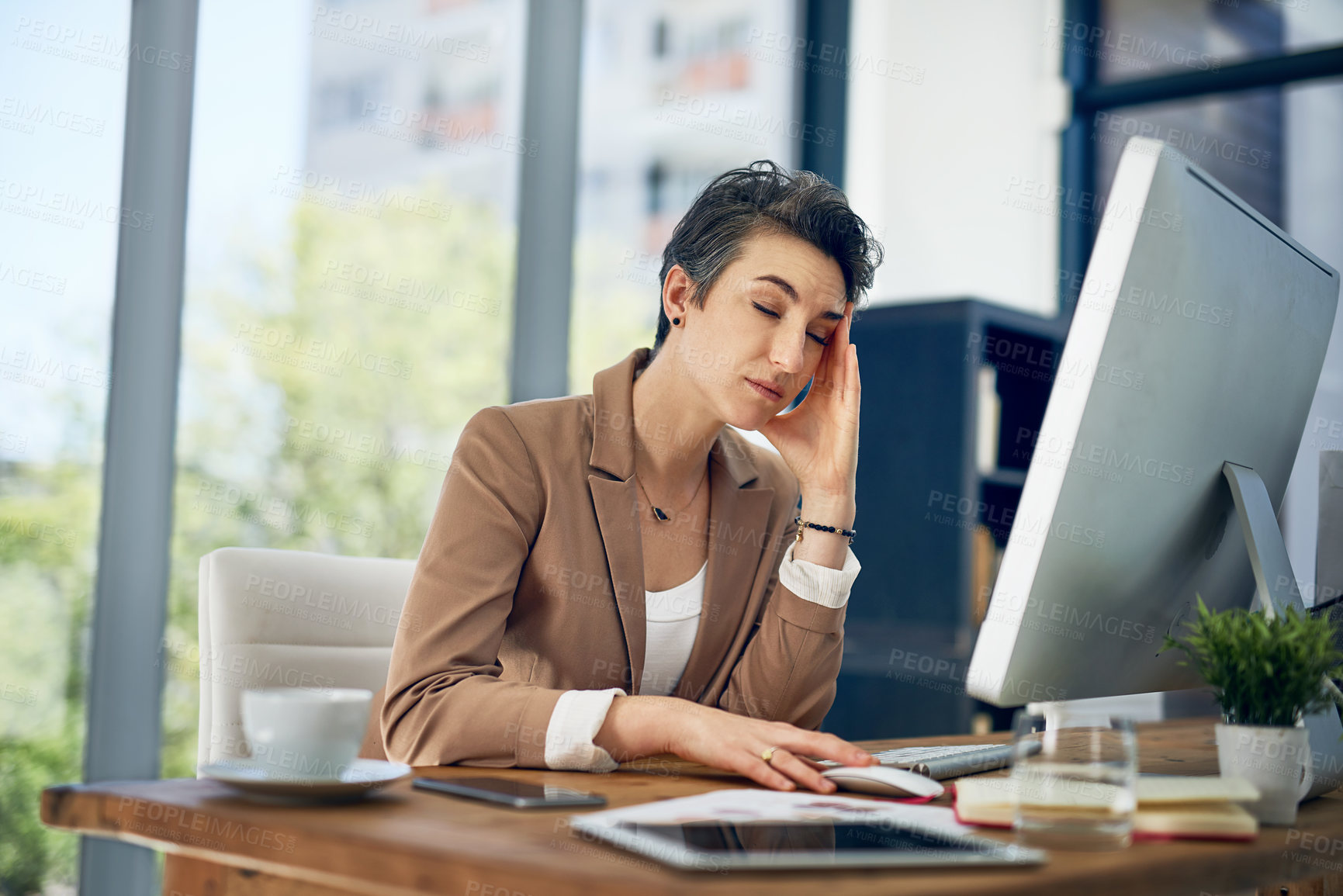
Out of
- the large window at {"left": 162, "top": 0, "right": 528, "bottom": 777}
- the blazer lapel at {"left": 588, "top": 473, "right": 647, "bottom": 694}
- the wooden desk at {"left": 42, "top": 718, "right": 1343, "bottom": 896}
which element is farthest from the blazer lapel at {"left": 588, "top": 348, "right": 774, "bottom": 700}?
the large window at {"left": 162, "top": 0, "right": 528, "bottom": 777}

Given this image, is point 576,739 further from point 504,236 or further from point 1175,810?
point 504,236

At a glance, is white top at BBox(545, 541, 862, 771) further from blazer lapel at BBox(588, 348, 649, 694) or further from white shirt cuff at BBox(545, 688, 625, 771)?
white shirt cuff at BBox(545, 688, 625, 771)

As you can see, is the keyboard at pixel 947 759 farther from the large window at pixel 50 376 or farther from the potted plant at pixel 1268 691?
the large window at pixel 50 376

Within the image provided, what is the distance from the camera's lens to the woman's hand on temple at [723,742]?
100 cm

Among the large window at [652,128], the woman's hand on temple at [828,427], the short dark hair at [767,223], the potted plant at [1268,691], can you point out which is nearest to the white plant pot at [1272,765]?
the potted plant at [1268,691]

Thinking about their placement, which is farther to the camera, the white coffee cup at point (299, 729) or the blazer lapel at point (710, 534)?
the blazer lapel at point (710, 534)

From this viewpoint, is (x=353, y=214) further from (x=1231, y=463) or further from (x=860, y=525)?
(x=1231, y=463)

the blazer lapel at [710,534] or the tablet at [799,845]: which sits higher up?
the blazer lapel at [710,534]

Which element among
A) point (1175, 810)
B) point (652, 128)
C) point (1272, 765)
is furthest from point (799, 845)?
point (652, 128)

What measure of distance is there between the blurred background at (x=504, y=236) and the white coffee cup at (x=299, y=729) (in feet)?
5.16

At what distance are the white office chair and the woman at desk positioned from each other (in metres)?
0.17

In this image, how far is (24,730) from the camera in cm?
211

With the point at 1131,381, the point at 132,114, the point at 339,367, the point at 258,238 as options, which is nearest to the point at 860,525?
the point at 339,367

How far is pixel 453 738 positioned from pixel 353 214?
1.88 m
